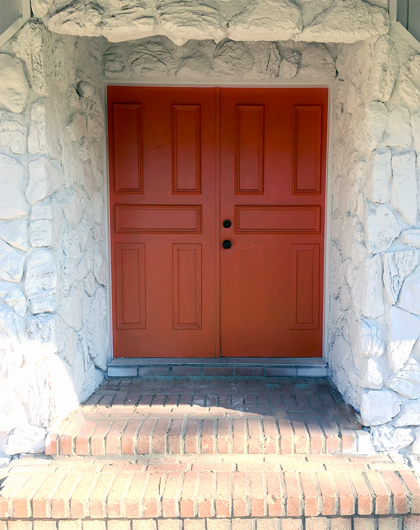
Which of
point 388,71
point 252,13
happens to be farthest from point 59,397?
point 388,71

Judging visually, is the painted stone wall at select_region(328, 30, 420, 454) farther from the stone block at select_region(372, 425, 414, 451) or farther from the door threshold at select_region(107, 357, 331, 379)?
the door threshold at select_region(107, 357, 331, 379)

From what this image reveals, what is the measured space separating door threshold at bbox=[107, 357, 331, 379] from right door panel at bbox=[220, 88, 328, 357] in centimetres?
11

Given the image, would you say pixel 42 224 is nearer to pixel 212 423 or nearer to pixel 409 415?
pixel 212 423

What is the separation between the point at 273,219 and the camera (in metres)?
3.16

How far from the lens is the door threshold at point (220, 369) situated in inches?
123

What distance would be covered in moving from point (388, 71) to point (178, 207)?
158cm

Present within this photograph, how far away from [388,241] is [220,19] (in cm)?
147

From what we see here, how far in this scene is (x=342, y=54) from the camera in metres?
2.81

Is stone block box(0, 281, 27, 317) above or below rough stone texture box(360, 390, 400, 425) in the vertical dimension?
above

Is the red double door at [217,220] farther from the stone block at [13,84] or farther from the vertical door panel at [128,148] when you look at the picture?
the stone block at [13,84]

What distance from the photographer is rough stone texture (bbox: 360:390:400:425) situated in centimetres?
241

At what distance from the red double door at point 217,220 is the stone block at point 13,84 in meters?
0.88

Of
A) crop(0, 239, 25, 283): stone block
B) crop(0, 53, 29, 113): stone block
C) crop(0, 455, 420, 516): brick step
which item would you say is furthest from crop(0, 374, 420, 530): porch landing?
crop(0, 53, 29, 113): stone block

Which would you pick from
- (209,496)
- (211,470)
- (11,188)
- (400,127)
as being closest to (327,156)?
(400,127)
